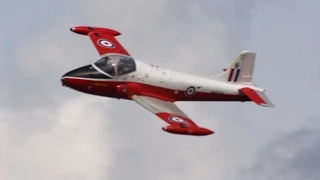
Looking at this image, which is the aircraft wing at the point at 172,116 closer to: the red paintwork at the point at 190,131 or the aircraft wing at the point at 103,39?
the red paintwork at the point at 190,131

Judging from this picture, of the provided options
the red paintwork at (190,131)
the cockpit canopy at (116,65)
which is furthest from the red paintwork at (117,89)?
the red paintwork at (190,131)

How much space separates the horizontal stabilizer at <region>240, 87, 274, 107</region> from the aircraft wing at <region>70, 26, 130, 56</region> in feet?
27.2

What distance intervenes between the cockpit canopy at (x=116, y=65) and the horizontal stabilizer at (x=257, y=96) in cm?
851

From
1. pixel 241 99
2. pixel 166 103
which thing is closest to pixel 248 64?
pixel 241 99

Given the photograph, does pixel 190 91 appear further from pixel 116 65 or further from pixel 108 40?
pixel 108 40

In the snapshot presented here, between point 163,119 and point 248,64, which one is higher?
point 248,64

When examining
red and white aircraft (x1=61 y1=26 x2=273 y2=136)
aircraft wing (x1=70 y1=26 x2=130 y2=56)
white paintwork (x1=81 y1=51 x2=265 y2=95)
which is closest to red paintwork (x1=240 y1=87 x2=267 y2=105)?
red and white aircraft (x1=61 y1=26 x2=273 y2=136)

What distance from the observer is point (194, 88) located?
8169 cm

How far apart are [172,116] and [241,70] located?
875 cm

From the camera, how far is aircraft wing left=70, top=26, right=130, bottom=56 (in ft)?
275

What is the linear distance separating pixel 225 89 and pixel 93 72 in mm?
9861

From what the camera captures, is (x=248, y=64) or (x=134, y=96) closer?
(x=134, y=96)

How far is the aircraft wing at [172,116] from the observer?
246 ft

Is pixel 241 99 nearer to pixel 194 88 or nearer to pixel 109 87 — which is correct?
pixel 194 88
